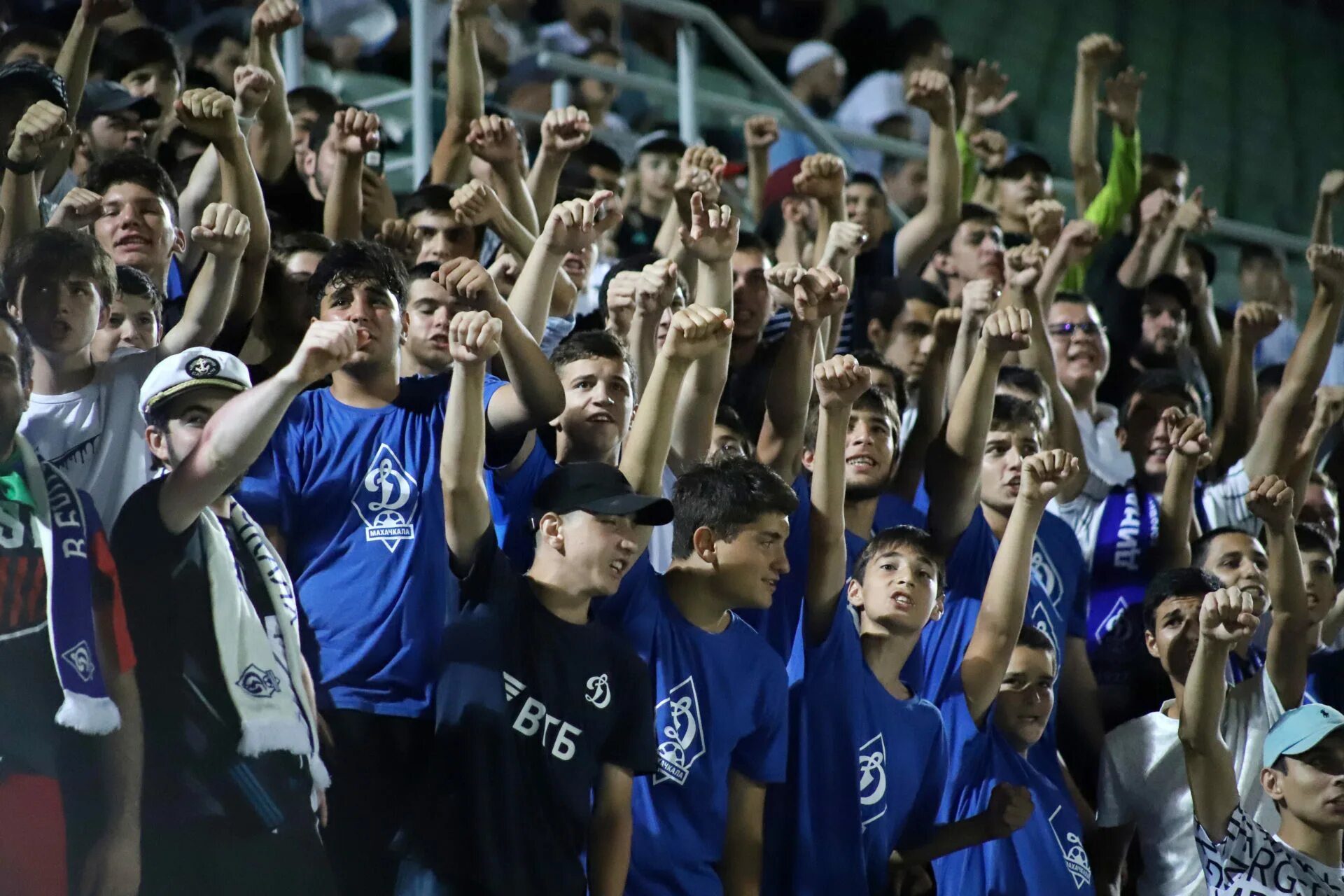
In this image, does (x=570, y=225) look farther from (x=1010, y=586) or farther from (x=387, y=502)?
(x=1010, y=586)

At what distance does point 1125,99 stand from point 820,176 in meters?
2.29

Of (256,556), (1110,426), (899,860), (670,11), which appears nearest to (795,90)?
(670,11)

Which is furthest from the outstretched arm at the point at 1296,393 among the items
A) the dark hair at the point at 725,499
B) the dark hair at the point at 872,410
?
the dark hair at the point at 725,499

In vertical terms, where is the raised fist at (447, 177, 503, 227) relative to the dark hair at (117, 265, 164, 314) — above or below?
above

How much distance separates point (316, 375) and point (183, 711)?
558mm

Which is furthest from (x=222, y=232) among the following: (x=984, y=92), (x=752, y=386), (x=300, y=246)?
(x=984, y=92)

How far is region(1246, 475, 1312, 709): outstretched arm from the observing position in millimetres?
4586

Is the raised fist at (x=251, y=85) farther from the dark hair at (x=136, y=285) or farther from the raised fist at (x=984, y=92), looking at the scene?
the raised fist at (x=984, y=92)

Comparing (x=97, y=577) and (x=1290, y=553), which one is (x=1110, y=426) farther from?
(x=97, y=577)

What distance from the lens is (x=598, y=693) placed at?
304 centimetres

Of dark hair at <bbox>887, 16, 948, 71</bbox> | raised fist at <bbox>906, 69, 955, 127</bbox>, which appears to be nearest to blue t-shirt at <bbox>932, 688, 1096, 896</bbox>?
raised fist at <bbox>906, 69, 955, 127</bbox>

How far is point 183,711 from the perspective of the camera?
2830mm

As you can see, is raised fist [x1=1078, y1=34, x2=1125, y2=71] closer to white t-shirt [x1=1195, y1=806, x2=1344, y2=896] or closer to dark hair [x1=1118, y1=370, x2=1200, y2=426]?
dark hair [x1=1118, y1=370, x2=1200, y2=426]

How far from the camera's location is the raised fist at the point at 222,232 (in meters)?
3.44
